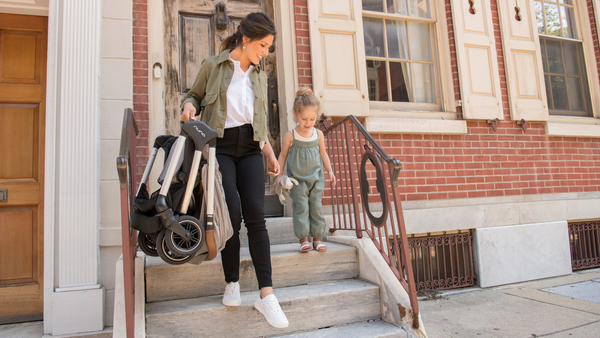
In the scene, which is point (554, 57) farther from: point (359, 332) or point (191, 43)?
point (359, 332)

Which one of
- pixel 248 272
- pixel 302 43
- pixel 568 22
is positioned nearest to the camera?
pixel 248 272

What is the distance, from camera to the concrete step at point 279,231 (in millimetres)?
3404

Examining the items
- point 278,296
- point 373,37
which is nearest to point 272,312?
point 278,296

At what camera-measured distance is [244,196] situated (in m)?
2.21

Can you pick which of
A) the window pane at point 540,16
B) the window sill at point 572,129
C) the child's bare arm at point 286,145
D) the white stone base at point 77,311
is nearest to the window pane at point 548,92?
the window sill at point 572,129

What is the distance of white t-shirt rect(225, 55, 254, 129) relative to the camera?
7.33ft

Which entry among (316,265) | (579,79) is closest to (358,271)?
(316,265)

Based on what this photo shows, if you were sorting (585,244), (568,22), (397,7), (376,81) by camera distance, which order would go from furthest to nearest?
(568,22), (585,244), (397,7), (376,81)

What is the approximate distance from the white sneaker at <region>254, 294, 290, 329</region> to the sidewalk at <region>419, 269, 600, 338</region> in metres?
1.27

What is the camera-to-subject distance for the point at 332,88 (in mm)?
3865

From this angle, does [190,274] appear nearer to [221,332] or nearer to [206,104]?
Answer: [221,332]

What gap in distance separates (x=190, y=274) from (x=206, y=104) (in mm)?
1089

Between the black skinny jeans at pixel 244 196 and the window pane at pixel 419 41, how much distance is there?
299 cm

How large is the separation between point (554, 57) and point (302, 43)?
142 inches
